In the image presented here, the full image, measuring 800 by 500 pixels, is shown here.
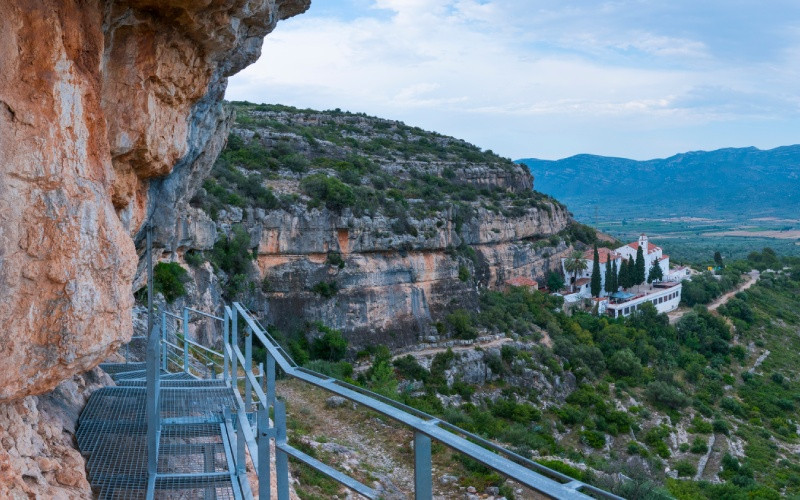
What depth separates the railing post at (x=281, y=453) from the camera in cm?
285

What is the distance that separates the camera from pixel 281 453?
2.93 metres

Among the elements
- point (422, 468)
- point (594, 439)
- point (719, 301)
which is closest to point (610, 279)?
point (719, 301)

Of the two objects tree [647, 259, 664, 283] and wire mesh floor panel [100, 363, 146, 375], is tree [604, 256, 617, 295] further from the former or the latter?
wire mesh floor panel [100, 363, 146, 375]

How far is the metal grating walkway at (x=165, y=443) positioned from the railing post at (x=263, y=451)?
3.25ft

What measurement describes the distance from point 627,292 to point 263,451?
47.2 m

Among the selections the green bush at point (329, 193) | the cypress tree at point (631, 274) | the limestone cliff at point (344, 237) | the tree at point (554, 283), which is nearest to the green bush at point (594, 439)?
the limestone cliff at point (344, 237)

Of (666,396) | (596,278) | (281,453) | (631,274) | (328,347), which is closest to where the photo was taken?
(281,453)

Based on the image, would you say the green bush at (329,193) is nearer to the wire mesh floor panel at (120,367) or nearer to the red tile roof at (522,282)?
the red tile roof at (522,282)

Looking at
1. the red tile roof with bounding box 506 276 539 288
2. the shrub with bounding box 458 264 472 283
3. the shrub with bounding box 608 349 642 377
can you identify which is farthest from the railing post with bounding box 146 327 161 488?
the red tile roof with bounding box 506 276 539 288

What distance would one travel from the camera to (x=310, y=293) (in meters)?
25.7

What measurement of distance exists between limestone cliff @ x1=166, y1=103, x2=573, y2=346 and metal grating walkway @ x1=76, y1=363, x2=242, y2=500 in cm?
1211

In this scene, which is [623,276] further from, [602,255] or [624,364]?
[624,364]

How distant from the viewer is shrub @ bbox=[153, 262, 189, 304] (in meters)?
15.8

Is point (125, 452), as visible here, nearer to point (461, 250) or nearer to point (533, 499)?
point (533, 499)
